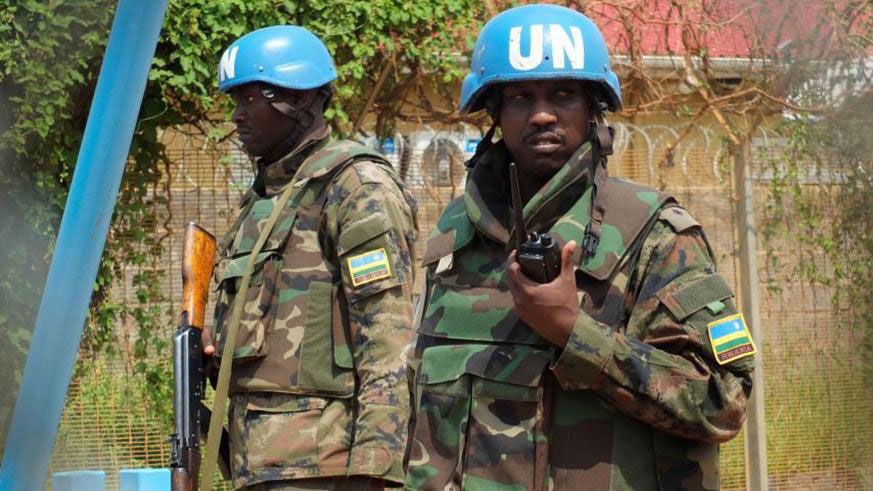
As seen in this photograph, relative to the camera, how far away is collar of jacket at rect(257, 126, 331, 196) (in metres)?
4.08

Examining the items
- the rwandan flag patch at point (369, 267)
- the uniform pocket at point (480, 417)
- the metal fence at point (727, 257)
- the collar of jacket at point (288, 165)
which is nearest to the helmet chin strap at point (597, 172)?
the uniform pocket at point (480, 417)

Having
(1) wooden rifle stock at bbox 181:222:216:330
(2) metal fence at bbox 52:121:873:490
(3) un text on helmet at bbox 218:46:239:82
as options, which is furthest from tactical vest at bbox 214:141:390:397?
(2) metal fence at bbox 52:121:873:490

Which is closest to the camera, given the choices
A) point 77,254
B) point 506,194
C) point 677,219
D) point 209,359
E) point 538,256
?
point 77,254

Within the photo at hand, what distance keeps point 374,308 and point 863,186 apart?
12.7 ft

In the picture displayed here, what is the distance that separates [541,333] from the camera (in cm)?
248

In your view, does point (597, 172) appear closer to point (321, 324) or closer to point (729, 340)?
point (729, 340)

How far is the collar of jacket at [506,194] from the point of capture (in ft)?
8.70

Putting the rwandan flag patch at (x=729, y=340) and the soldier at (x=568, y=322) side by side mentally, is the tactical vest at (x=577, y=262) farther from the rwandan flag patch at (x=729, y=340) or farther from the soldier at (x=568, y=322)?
the rwandan flag patch at (x=729, y=340)

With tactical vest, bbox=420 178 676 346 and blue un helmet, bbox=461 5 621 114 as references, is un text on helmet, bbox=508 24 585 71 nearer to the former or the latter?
blue un helmet, bbox=461 5 621 114

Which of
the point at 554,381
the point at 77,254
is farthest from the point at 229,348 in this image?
the point at 77,254

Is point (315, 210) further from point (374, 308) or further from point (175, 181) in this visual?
point (175, 181)

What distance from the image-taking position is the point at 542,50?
8.75 ft

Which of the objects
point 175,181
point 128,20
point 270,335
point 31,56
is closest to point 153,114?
point 175,181

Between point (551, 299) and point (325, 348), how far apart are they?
156 centimetres
